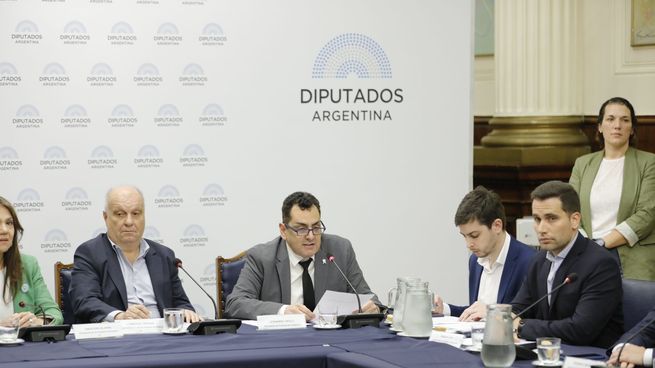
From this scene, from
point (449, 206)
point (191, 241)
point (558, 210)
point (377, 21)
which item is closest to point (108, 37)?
point (191, 241)

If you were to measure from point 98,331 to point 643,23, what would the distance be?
5.01 metres

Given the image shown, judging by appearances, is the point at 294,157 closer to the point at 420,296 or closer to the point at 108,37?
the point at 108,37

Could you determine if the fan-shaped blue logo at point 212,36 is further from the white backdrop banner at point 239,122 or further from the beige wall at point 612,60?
the beige wall at point 612,60

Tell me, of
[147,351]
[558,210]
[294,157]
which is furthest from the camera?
[294,157]

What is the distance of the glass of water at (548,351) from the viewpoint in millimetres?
3879

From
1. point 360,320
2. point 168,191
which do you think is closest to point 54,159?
point 168,191

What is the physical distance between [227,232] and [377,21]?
5.25 ft

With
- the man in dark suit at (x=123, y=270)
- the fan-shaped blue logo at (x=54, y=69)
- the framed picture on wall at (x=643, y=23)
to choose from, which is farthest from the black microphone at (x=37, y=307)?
the framed picture on wall at (x=643, y=23)

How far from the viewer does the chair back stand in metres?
5.47

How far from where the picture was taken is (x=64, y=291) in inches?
216

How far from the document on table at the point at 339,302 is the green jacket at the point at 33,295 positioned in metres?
1.17

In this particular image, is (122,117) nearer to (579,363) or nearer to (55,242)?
(55,242)

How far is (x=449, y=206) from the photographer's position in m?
7.27

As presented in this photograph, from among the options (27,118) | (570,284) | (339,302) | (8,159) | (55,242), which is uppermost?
(27,118)
